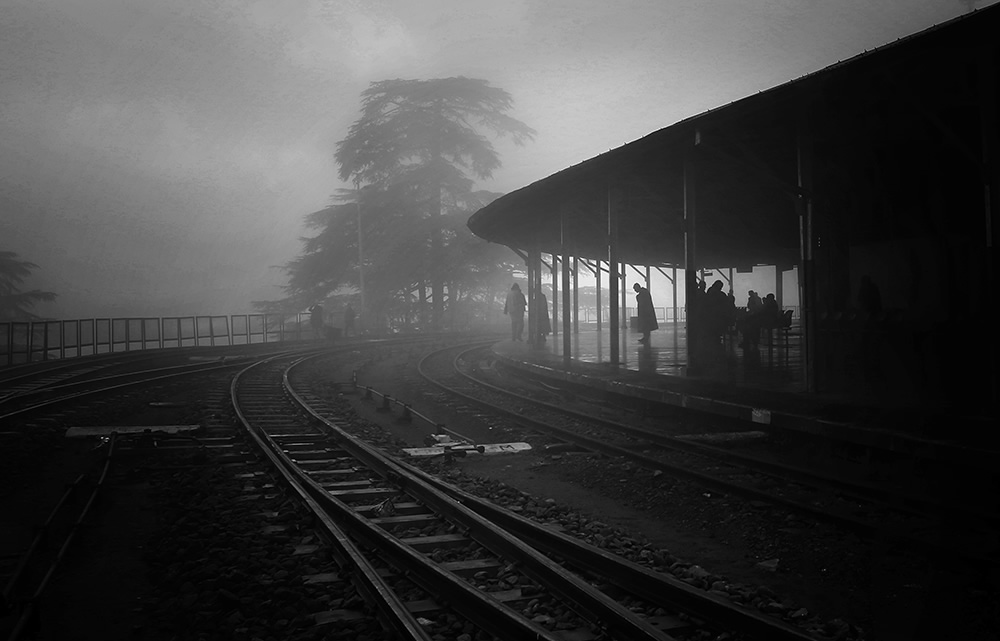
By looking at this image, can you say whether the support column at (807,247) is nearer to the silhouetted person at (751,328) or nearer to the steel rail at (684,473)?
the steel rail at (684,473)

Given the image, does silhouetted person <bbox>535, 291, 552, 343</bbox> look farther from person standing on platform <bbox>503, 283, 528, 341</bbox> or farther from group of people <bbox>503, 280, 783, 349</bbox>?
person standing on platform <bbox>503, 283, 528, 341</bbox>

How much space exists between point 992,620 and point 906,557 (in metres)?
0.97

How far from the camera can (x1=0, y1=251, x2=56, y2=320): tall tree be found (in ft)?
102

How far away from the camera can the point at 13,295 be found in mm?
31469

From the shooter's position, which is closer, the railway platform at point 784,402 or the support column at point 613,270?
the railway platform at point 784,402

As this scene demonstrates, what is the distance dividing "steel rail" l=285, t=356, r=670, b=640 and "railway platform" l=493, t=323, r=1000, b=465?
3.98m

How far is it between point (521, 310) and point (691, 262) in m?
12.5

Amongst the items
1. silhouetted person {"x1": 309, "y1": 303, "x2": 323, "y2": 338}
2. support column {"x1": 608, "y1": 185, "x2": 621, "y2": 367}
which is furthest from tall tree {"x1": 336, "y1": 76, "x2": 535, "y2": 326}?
support column {"x1": 608, "y1": 185, "x2": 621, "y2": 367}

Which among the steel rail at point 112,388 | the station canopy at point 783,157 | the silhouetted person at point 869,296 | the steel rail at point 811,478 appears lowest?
the steel rail at point 811,478

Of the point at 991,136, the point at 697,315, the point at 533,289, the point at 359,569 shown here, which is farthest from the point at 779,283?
the point at 359,569

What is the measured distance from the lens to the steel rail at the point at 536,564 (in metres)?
3.38

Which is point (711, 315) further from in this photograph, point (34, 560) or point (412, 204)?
point (412, 204)

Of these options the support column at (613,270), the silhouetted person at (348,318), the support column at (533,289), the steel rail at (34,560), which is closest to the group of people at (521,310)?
the support column at (533,289)

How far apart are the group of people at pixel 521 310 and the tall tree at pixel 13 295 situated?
71.0 ft
